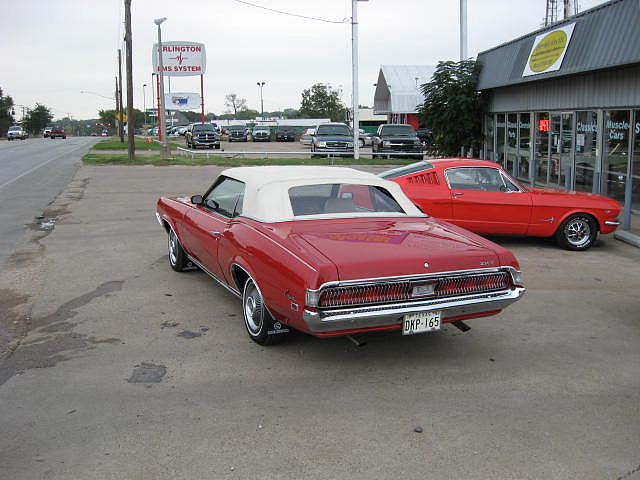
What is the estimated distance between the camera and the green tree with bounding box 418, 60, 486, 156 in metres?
21.6

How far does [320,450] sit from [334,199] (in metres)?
2.80

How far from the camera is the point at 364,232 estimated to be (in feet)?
18.4

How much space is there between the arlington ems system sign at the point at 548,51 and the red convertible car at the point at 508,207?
6364mm

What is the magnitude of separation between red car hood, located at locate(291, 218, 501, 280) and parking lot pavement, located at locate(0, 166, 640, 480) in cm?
82

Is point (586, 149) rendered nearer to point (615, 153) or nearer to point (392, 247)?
point (615, 153)

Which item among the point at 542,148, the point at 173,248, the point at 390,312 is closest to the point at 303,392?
the point at 390,312

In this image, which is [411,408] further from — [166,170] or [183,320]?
[166,170]

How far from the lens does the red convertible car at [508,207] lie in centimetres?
1010

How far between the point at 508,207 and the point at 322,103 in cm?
10071

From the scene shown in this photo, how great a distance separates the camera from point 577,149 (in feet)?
52.8

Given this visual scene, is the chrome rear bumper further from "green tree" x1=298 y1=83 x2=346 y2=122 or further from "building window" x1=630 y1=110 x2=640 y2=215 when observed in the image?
"green tree" x1=298 y1=83 x2=346 y2=122

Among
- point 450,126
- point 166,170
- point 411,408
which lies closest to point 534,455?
point 411,408

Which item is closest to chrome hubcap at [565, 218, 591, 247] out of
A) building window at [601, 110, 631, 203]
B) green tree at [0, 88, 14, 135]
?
building window at [601, 110, 631, 203]

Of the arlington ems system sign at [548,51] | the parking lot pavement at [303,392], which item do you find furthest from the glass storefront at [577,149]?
the parking lot pavement at [303,392]
